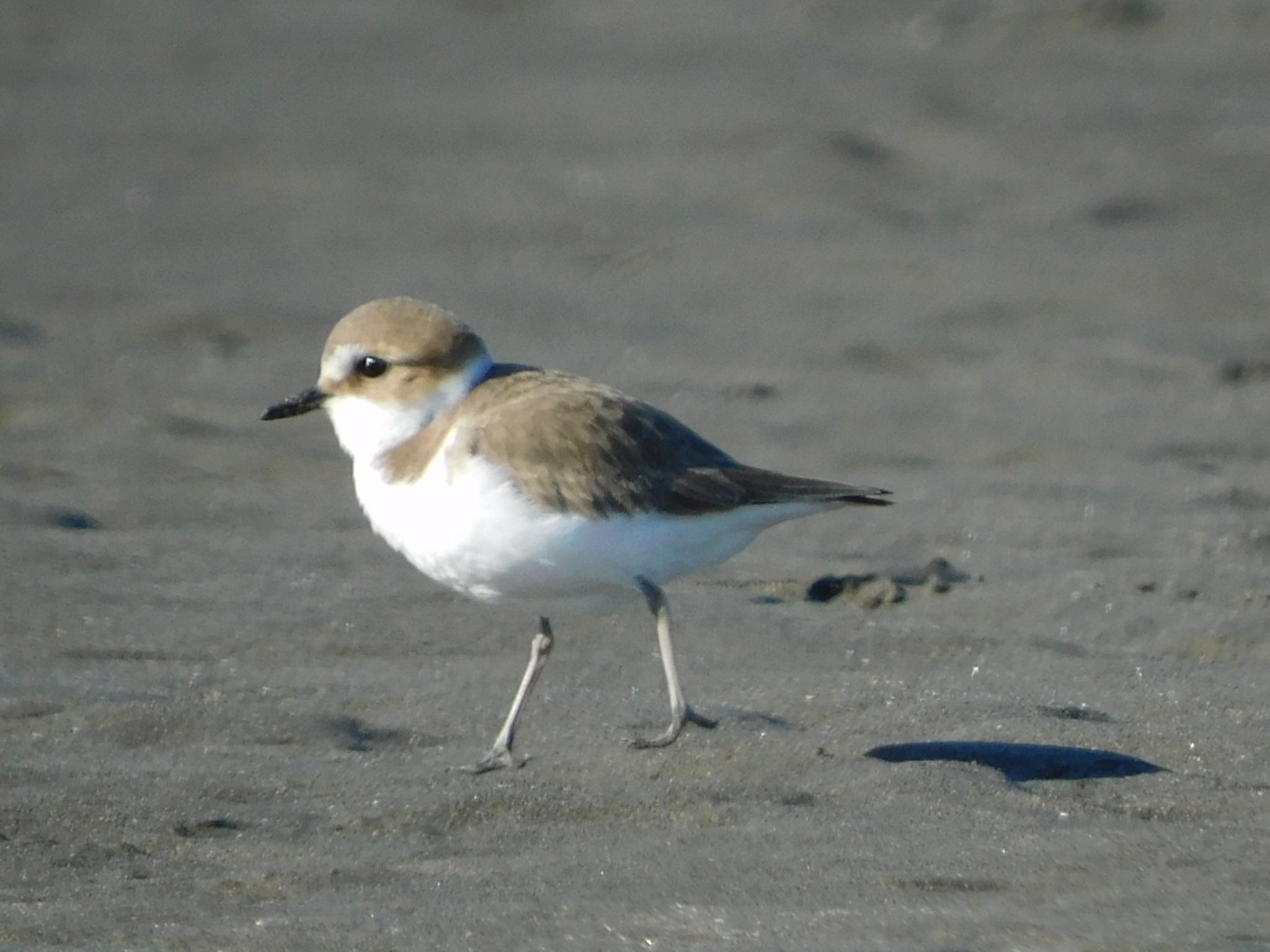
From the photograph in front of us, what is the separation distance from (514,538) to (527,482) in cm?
13

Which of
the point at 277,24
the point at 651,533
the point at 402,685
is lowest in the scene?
the point at 402,685

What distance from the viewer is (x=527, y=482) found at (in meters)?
4.40

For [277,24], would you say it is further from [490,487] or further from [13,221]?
[490,487]

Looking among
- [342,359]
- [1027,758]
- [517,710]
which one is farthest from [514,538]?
[1027,758]

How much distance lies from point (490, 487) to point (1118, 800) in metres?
1.42

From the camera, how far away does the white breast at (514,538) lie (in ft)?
14.3

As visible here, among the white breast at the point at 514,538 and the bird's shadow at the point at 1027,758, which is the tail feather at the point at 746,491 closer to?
the white breast at the point at 514,538

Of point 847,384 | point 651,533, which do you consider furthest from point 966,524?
point 651,533

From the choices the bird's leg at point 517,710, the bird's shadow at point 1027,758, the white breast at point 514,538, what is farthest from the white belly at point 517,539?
the bird's shadow at point 1027,758

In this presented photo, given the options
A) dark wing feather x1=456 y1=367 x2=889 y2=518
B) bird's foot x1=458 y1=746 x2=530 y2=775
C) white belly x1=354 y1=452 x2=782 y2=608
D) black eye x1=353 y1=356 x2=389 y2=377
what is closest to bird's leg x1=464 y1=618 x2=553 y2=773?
bird's foot x1=458 y1=746 x2=530 y2=775

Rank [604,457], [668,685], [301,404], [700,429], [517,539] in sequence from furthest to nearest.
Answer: [700,429], [301,404], [668,685], [604,457], [517,539]

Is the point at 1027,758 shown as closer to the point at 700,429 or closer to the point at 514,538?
the point at 514,538

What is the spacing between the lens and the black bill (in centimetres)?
481

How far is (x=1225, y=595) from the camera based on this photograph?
5.45m
